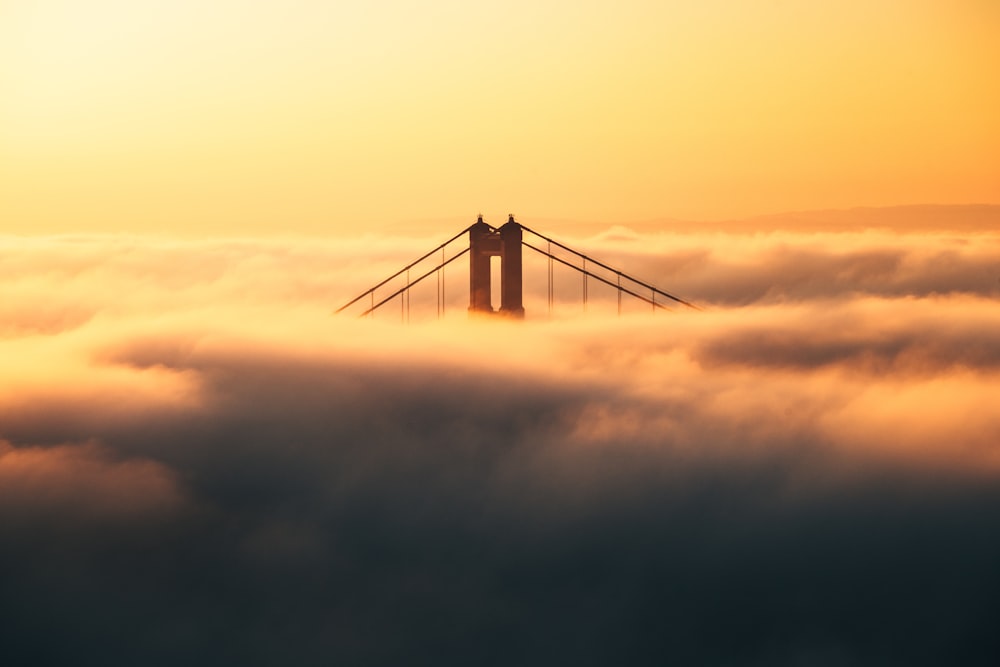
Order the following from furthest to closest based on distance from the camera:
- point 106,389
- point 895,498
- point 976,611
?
point 106,389 < point 895,498 < point 976,611

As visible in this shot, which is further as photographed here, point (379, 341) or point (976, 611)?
point (379, 341)

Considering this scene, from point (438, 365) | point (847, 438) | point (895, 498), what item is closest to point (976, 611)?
point (895, 498)

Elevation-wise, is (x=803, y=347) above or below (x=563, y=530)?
above

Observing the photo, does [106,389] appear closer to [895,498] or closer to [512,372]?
[512,372]

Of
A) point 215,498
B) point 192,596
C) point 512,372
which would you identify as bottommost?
point 192,596

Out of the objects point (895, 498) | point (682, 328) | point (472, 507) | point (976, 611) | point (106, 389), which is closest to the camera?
point (976, 611)

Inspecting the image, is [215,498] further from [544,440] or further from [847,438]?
[847,438]

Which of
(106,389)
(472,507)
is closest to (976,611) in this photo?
(472,507)
